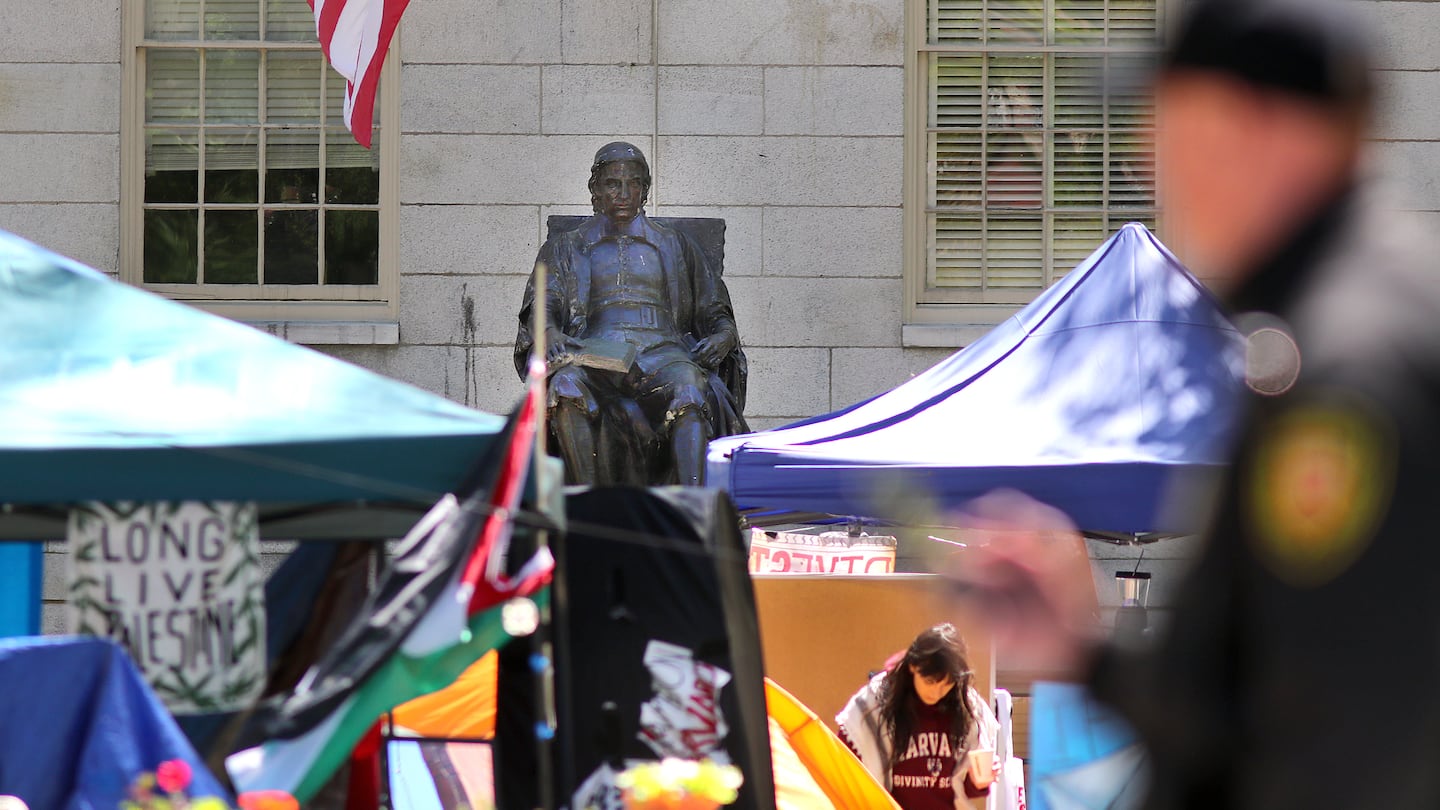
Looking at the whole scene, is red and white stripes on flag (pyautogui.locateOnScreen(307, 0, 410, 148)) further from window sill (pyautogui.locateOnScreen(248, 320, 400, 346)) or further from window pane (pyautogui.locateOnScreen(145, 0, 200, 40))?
window pane (pyautogui.locateOnScreen(145, 0, 200, 40))

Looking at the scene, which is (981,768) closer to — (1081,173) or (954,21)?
(1081,173)

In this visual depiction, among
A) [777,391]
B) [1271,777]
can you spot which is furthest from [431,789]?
[777,391]

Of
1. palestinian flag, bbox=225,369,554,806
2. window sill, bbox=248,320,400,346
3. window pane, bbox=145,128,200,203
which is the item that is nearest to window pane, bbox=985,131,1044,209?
window sill, bbox=248,320,400,346

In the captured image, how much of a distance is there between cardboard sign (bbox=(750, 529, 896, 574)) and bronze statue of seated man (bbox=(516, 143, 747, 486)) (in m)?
0.73

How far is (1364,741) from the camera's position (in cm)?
128

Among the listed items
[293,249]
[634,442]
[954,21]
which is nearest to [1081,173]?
[954,21]

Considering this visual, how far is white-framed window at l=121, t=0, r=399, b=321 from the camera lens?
501 inches

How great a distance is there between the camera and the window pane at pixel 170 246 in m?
12.7

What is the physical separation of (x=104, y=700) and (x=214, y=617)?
1.32 feet

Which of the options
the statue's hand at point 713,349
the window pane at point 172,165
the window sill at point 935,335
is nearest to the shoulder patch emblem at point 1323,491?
the statue's hand at point 713,349

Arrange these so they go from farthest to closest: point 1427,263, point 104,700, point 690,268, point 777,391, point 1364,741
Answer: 1. point 777,391
2. point 690,268
3. point 104,700
4. point 1427,263
5. point 1364,741

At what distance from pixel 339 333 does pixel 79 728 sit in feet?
28.6

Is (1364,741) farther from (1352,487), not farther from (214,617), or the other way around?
(214,617)

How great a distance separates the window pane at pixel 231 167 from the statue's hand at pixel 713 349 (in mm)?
4794
